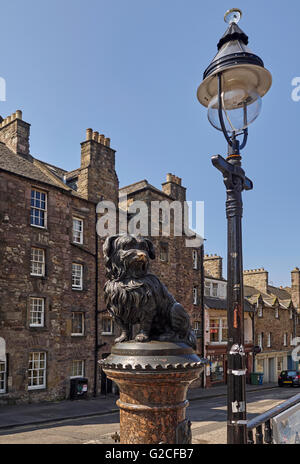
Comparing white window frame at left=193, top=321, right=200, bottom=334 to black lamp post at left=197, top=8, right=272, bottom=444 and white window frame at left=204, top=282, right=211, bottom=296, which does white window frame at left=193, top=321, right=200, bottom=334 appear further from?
black lamp post at left=197, top=8, right=272, bottom=444

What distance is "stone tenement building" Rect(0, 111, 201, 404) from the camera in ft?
59.3

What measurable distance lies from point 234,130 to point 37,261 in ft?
55.3

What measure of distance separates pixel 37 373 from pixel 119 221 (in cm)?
963

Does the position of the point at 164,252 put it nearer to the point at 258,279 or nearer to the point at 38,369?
the point at 38,369

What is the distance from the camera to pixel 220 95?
3.95 metres

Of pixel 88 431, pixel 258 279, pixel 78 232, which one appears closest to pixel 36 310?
pixel 78 232

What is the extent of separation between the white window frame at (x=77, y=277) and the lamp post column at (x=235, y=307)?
18592 millimetres

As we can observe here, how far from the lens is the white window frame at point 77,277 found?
70.9 ft

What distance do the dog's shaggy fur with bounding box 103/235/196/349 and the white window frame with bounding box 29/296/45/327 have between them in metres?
16.4

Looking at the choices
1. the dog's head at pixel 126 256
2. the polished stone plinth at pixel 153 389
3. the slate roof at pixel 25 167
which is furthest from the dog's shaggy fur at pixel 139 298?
the slate roof at pixel 25 167

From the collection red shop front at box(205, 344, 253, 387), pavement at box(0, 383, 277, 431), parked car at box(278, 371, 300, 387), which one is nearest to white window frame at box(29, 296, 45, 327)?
pavement at box(0, 383, 277, 431)

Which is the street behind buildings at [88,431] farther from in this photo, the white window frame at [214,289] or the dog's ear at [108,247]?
the white window frame at [214,289]

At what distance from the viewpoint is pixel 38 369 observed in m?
18.8
